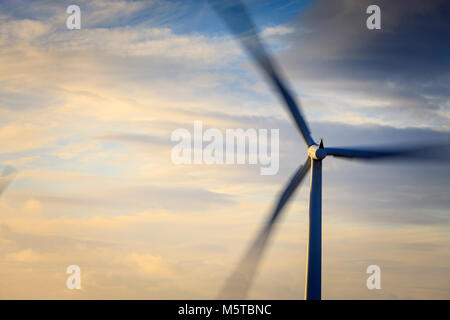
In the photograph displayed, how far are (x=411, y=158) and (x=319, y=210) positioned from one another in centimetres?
776

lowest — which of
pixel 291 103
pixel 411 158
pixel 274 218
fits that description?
pixel 274 218
